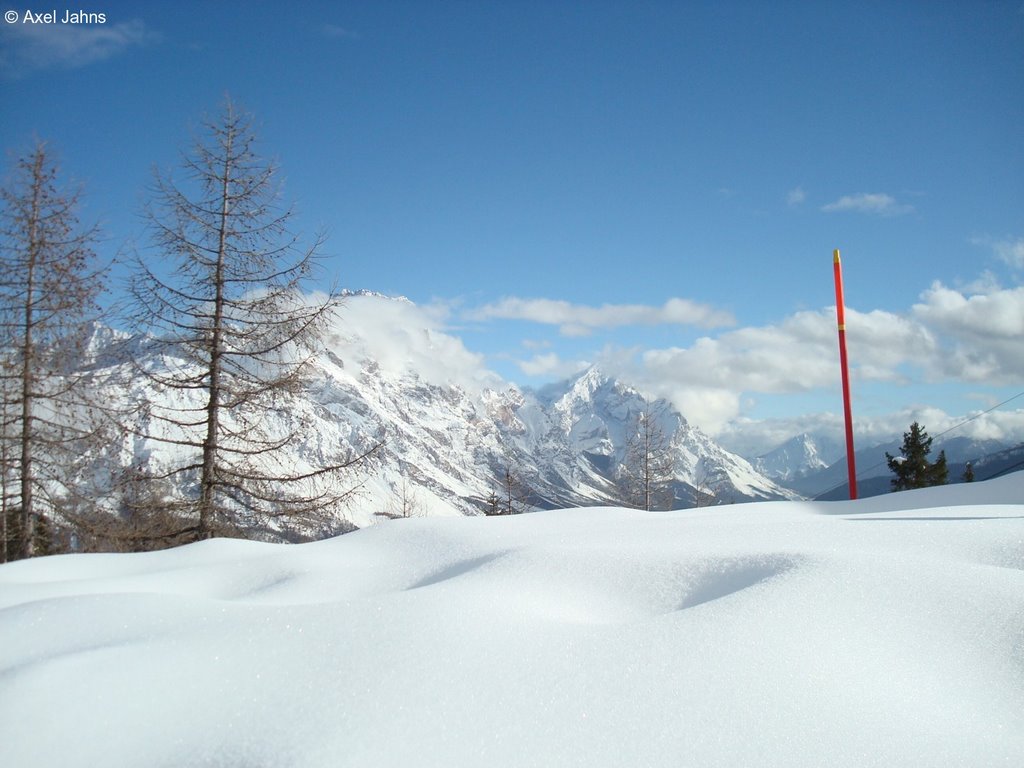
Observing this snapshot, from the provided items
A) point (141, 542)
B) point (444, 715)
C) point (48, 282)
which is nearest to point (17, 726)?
point (444, 715)

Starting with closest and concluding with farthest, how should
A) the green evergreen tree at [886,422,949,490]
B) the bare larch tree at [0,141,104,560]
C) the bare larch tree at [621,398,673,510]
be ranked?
the bare larch tree at [0,141,104,560]
the bare larch tree at [621,398,673,510]
the green evergreen tree at [886,422,949,490]

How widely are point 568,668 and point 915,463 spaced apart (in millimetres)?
35155

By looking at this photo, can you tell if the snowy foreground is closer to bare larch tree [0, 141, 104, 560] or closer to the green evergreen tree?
bare larch tree [0, 141, 104, 560]


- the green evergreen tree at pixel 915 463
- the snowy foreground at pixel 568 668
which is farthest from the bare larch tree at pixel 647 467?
the snowy foreground at pixel 568 668

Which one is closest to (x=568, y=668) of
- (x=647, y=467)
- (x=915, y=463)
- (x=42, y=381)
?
(x=42, y=381)

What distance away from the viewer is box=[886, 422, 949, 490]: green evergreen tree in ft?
101

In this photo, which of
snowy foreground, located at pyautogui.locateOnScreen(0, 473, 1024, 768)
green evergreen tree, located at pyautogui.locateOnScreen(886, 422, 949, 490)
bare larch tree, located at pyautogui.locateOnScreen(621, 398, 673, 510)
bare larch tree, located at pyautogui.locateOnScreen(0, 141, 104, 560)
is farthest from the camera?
green evergreen tree, located at pyautogui.locateOnScreen(886, 422, 949, 490)

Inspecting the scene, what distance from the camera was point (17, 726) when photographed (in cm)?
186

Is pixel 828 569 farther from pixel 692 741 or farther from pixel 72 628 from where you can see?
pixel 72 628

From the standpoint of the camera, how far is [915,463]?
3119 centimetres

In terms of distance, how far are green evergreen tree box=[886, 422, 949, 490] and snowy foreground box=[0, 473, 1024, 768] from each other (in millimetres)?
32513

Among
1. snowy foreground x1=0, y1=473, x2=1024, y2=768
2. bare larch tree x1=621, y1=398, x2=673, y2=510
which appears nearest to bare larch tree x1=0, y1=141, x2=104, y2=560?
snowy foreground x1=0, y1=473, x2=1024, y2=768

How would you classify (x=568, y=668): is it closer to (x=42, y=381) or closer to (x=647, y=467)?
(x=42, y=381)

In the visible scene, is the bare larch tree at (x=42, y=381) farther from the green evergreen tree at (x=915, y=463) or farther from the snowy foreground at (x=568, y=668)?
the green evergreen tree at (x=915, y=463)
